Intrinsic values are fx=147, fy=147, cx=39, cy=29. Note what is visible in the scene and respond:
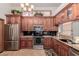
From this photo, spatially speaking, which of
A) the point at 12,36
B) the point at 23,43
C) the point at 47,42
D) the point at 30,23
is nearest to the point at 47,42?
the point at 47,42

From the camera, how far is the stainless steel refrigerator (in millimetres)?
7086

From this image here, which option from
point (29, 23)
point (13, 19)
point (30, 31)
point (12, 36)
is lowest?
point (12, 36)

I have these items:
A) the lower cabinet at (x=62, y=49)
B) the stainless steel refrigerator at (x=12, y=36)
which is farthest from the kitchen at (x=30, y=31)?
the lower cabinet at (x=62, y=49)

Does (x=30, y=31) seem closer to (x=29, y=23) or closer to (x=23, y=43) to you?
(x=29, y=23)

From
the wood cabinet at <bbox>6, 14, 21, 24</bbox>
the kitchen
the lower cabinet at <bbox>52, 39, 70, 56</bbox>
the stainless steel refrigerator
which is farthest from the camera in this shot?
the wood cabinet at <bbox>6, 14, 21, 24</bbox>

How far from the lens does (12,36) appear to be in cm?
715

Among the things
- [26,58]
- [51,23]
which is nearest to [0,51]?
[51,23]

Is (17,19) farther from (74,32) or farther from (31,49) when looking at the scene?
(74,32)

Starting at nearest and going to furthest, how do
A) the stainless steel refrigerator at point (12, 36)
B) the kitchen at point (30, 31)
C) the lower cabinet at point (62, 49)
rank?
1. the lower cabinet at point (62, 49)
2. the kitchen at point (30, 31)
3. the stainless steel refrigerator at point (12, 36)

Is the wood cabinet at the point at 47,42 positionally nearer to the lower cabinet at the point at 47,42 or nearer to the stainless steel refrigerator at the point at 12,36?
the lower cabinet at the point at 47,42

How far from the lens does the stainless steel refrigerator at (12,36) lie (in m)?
7.09

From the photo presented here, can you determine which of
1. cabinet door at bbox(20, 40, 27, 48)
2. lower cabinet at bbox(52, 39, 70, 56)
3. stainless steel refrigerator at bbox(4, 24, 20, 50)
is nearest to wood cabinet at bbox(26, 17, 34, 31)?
cabinet door at bbox(20, 40, 27, 48)

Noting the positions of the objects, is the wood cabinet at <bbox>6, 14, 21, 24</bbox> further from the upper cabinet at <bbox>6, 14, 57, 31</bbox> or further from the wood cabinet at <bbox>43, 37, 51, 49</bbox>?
the wood cabinet at <bbox>43, 37, 51, 49</bbox>

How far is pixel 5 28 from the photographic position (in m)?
7.16
